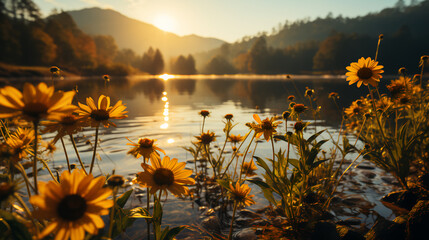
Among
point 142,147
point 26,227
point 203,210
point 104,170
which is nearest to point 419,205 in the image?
point 203,210

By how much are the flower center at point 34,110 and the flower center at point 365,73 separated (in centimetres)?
299

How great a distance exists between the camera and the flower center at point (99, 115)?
68.6 inches

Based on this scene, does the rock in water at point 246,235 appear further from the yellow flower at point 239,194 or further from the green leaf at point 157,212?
the green leaf at point 157,212

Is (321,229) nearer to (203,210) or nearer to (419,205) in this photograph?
(419,205)

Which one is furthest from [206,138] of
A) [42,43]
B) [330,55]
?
[330,55]

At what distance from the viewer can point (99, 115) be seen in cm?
174

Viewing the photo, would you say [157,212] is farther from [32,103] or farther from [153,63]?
[153,63]

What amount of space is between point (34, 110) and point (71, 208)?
461 mm

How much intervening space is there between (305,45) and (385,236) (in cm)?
12807

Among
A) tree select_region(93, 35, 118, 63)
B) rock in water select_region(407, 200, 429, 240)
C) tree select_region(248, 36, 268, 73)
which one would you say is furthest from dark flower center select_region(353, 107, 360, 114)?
tree select_region(248, 36, 268, 73)

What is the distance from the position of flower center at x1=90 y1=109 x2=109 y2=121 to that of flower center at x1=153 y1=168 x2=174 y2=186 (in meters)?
0.55

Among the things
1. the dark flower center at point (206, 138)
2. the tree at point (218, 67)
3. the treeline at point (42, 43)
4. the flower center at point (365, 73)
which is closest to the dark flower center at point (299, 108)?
the flower center at point (365, 73)

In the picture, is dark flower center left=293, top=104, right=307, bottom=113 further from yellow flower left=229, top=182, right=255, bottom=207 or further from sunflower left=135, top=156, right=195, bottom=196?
sunflower left=135, top=156, right=195, bottom=196

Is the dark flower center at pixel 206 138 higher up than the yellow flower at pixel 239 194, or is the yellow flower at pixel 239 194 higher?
the dark flower center at pixel 206 138
